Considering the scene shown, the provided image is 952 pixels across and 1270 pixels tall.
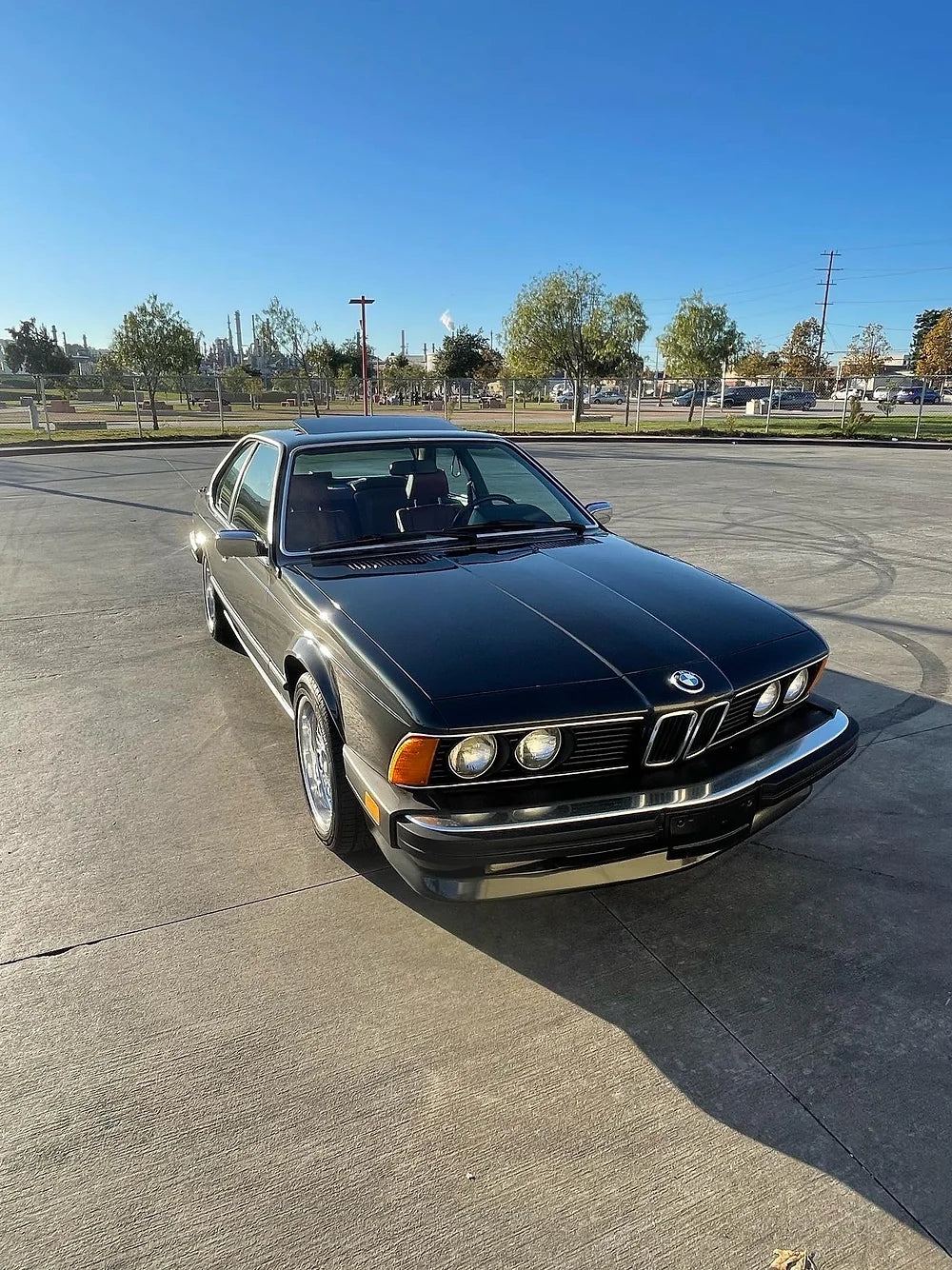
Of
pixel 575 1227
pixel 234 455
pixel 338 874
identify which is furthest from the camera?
pixel 234 455

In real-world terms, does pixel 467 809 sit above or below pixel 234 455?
below

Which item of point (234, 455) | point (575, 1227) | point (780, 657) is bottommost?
point (575, 1227)

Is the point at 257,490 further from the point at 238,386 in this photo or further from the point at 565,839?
the point at 238,386

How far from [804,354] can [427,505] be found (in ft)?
275

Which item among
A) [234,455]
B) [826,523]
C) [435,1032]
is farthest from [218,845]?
[826,523]

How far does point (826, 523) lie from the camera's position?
10.2m

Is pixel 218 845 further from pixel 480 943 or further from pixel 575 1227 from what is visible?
pixel 575 1227

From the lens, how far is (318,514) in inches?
148

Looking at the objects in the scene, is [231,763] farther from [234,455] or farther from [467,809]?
[234,455]

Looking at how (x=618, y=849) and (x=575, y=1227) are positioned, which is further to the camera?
(x=618, y=849)

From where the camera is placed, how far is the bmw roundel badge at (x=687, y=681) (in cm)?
247

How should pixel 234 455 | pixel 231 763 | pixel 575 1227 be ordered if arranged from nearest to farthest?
pixel 575 1227 → pixel 231 763 → pixel 234 455

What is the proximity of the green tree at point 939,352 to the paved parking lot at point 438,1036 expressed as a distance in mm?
73122

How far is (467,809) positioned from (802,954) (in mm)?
1257
